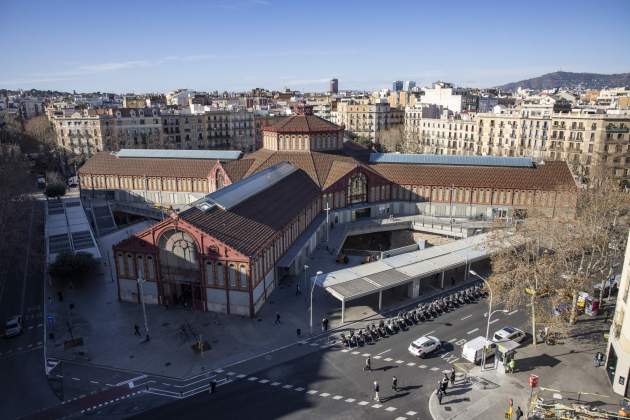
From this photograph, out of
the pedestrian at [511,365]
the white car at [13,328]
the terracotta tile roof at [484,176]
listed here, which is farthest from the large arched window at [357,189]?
the white car at [13,328]

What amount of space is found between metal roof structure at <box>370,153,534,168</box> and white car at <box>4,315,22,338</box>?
5774cm

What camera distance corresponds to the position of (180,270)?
4603 cm

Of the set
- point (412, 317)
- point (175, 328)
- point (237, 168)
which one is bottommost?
point (175, 328)

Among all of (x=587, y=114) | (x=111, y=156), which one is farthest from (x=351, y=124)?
(x=111, y=156)

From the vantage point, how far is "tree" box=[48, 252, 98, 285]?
51.2 m

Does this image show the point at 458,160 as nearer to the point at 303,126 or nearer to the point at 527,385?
the point at 303,126

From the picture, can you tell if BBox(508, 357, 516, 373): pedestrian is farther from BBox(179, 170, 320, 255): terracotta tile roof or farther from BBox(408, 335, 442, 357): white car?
BBox(179, 170, 320, 255): terracotta tile roof

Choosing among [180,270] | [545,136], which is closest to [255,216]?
[180,270]

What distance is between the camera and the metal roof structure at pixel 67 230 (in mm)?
59438

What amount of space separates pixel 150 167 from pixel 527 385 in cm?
7251

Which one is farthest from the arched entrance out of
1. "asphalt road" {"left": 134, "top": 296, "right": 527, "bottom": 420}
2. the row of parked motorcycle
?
the row of parked motorcycle

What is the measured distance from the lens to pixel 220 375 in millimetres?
36406

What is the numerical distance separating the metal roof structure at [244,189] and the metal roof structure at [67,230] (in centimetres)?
1757

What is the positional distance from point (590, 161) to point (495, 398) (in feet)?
283
